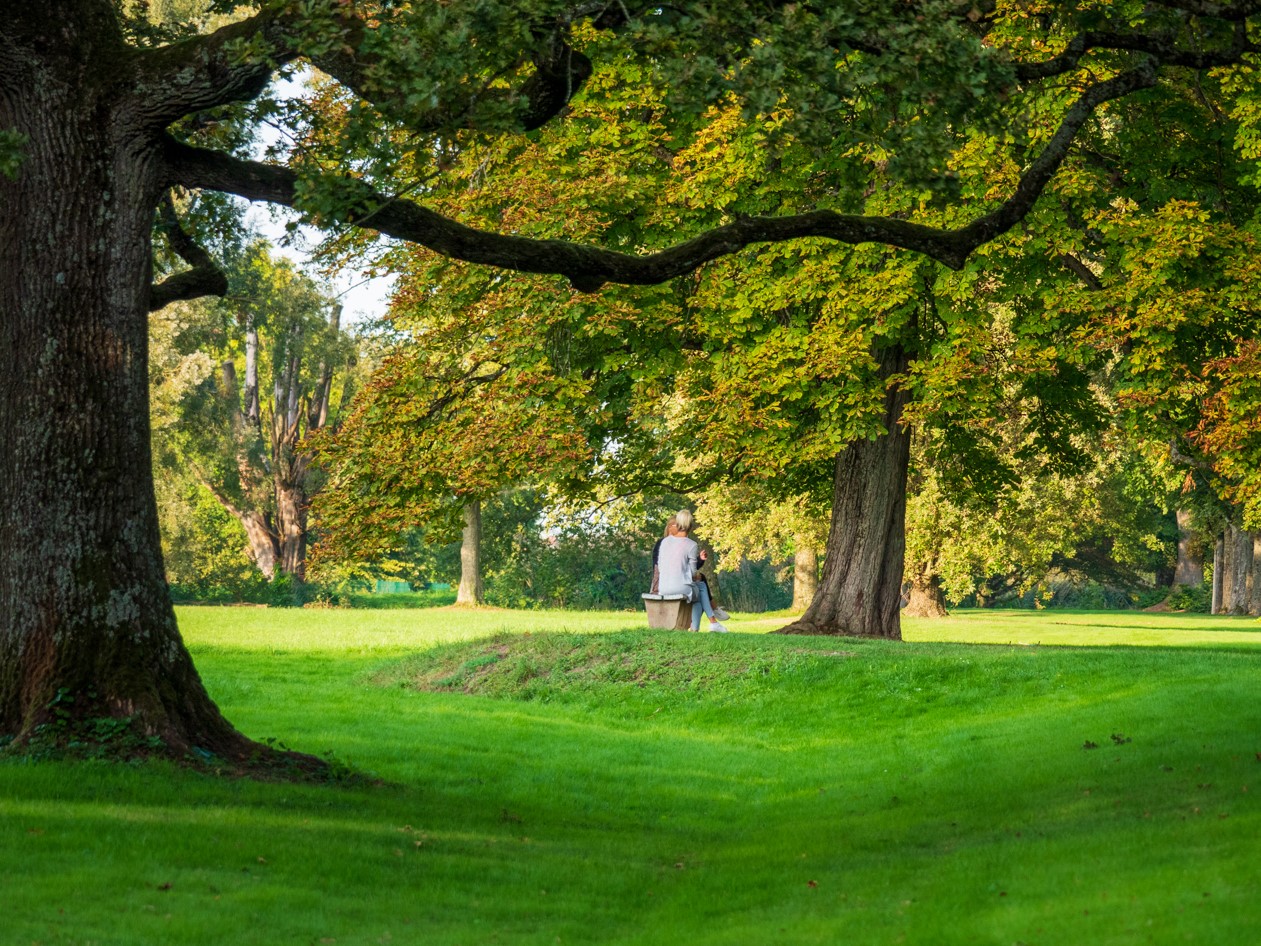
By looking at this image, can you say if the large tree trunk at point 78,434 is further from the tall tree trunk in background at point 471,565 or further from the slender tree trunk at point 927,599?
the slender tree trunk at point 927,599

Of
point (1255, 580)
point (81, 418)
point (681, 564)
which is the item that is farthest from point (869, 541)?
point (1255, 580)

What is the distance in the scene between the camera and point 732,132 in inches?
824

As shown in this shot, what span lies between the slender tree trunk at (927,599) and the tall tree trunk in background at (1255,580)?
550 inches

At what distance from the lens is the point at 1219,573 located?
58.6m

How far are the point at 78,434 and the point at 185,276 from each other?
265cm

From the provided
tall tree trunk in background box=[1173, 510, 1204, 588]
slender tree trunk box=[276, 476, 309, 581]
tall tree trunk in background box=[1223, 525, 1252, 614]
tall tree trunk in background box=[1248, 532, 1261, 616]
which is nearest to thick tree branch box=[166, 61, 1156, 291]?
slender tree trunk box=[276, 476, 309, 581]

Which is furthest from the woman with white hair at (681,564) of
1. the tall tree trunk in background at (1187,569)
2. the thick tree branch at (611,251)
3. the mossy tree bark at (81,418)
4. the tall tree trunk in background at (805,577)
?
the tall tree trunk in background at (1187,569)

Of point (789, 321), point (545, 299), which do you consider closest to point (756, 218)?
point (545, 299)

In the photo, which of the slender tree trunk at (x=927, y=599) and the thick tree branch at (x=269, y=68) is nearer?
the thick tree branch at (x=269, y=68)

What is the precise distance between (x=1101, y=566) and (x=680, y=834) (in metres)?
69.3

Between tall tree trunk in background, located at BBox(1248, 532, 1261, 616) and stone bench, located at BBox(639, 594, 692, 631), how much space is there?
36764 mm

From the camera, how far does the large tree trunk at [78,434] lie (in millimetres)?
10375

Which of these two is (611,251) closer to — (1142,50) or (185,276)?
(185,276)

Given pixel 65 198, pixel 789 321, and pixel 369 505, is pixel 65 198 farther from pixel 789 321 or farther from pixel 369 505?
pixel 789 321
